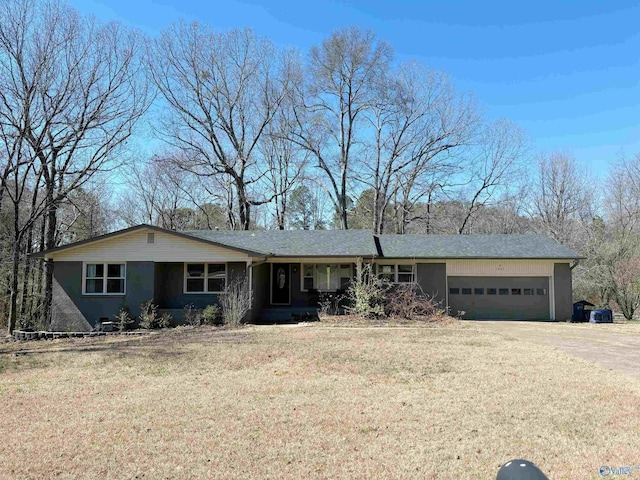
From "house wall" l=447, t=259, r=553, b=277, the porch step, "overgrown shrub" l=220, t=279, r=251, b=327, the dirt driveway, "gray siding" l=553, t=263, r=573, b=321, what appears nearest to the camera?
the dirt driveway

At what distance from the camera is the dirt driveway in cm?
934

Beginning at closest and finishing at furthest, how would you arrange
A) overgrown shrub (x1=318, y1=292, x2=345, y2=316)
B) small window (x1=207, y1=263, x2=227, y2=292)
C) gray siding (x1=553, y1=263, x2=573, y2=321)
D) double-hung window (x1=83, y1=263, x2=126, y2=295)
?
double-hung window (x1=83, y1=263, x2=126, y2=295)
small window (x1=207, y1=263, x2=227, y2=292)
overgrown shrub (x1=318, y1=292, x2=345, y2=316)
gray siding (x1=553, y1=263, x2=573, y2=321)

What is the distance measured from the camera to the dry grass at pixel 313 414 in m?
4.17

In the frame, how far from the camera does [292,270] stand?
1992 cm

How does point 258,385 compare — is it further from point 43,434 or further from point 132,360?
point 132,360

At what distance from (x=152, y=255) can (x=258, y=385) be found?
10.6 metres

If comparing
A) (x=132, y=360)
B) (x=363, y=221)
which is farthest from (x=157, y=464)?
(x=363, y=221)

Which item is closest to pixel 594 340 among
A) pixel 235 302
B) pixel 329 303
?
pixel 329 303

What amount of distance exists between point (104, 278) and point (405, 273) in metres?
12.2

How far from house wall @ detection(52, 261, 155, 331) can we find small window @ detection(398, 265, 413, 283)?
403 inches

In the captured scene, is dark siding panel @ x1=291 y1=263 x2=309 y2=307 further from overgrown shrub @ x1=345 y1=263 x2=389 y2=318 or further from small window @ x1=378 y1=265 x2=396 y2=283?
small window @ x1=378 y1=265 x2=396 y2=283

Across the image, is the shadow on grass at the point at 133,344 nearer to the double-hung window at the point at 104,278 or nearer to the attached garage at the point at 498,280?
the double-hung window at the point at 104,278

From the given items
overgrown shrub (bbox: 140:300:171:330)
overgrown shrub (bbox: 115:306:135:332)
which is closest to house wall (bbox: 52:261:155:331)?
overgrown shrub (bbox: 115:306:135:332)

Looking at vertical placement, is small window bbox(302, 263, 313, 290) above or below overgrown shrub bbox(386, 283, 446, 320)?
above
